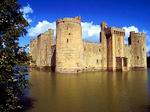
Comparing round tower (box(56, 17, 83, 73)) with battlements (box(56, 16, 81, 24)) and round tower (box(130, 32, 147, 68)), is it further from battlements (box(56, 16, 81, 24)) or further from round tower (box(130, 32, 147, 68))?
round tower (box(130, 32, 147, 68))

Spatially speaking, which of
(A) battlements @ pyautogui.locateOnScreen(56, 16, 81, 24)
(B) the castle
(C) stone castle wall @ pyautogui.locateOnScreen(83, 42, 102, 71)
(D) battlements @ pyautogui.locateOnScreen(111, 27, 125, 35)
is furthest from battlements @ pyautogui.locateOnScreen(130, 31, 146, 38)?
(A) battlements @ pyautogui.locateOnScreen(56, 16, 81, 24)

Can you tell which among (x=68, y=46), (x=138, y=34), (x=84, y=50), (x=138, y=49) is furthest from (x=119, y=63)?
(x=68, y=46)

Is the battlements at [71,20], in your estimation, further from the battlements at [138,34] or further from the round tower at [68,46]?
the battlements at [138,34]

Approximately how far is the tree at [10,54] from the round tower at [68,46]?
24.9m

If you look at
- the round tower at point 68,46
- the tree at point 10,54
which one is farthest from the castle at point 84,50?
the tree at point 10,54

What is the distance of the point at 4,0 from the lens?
7.98 meters

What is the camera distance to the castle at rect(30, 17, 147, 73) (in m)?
33.9

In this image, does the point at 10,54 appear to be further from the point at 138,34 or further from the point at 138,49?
the point at 138,34

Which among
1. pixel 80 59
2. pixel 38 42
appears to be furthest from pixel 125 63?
pixel 38 42

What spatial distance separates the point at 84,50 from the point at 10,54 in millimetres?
31811

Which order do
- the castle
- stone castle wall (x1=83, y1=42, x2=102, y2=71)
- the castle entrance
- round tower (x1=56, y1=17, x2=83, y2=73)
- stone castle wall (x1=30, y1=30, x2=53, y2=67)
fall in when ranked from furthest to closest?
1. stone castle wall (x1=30, y1=30, x2=53, y2=67)
2. the castle entrance
3. stone castle wall (x1=83, y1=42, x2=102, y2=71)
4. the castle
5. round tower (x1=56, y1=17, x2=83, y2=73)

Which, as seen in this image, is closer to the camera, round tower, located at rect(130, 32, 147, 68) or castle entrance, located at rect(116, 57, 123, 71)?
castle entrance, located at rect(116, 57, 123, 71)

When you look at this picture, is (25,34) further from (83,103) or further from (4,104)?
(83,103)

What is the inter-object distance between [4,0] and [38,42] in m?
41.4
